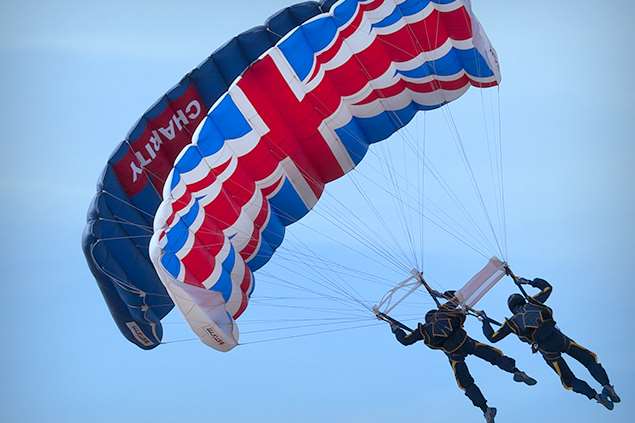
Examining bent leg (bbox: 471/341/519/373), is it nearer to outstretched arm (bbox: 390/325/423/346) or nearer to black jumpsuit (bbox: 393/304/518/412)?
black jumpsuit (bbox: 393/304/518/412)

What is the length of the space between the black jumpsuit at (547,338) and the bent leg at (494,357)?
40 cm

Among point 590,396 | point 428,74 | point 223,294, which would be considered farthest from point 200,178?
point 590,396

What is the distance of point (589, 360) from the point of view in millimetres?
17484

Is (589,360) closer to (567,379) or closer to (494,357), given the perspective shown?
(567,379)

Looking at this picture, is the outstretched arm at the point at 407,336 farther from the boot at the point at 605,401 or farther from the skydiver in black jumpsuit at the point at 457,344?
the boot at the point at 605,401

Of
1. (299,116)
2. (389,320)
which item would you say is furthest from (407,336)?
(299,116)

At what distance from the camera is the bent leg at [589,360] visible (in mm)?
17469

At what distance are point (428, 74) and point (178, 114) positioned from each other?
11.8 ft

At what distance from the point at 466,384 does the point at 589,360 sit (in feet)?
5.28

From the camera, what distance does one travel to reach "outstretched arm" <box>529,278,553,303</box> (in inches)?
674

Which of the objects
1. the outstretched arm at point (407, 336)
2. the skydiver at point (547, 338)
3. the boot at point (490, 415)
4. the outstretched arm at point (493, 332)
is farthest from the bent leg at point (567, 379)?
the outstretched arm at point (407, 336)

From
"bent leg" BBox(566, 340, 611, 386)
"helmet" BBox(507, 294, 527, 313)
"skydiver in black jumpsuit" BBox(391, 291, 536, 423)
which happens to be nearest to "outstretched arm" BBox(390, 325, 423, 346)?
"skydiver in black jumpsuit" BBox(391, 291, 536, 423)

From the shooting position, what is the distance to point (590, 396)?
57.0ft

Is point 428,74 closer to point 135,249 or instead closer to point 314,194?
point 314,194
